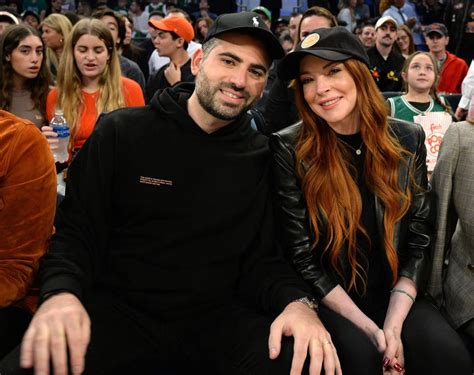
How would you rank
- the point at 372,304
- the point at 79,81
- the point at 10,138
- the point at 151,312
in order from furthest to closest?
the point at 79,81
the point at 372,304
the point at 151,312
the point at 10,138

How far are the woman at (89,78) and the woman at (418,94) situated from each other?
1.91 metres

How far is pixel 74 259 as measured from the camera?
6.18 feet

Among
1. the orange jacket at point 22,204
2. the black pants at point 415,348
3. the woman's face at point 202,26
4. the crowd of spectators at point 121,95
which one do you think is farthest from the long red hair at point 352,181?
the woman's face at point 202,26

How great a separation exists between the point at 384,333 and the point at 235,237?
1.95 ft

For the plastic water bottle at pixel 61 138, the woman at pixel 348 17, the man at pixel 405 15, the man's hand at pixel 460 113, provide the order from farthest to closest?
the woman at pixel 348 17 → the man at pixel 405 15 → the man's hand at pixel 460 113 → the plastic water bottle at pixel 61 138

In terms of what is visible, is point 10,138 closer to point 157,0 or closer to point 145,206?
point 145,206

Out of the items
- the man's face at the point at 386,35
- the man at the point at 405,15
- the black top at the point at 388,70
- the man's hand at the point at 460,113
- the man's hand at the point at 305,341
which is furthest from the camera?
the man at the point at 405,15

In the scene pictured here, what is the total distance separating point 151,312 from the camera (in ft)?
6.56

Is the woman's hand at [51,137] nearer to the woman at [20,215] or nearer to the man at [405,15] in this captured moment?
the woman at [20,215]

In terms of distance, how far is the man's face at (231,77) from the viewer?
6.85ft

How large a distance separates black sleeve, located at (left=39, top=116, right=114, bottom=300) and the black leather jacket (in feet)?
2.03

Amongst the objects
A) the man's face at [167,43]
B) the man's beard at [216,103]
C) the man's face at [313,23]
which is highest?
the man's face at [313,23]

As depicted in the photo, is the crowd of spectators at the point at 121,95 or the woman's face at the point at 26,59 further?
the woman's face at the point at 26,59

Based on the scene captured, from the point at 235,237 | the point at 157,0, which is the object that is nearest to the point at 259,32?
the point at 235,237
